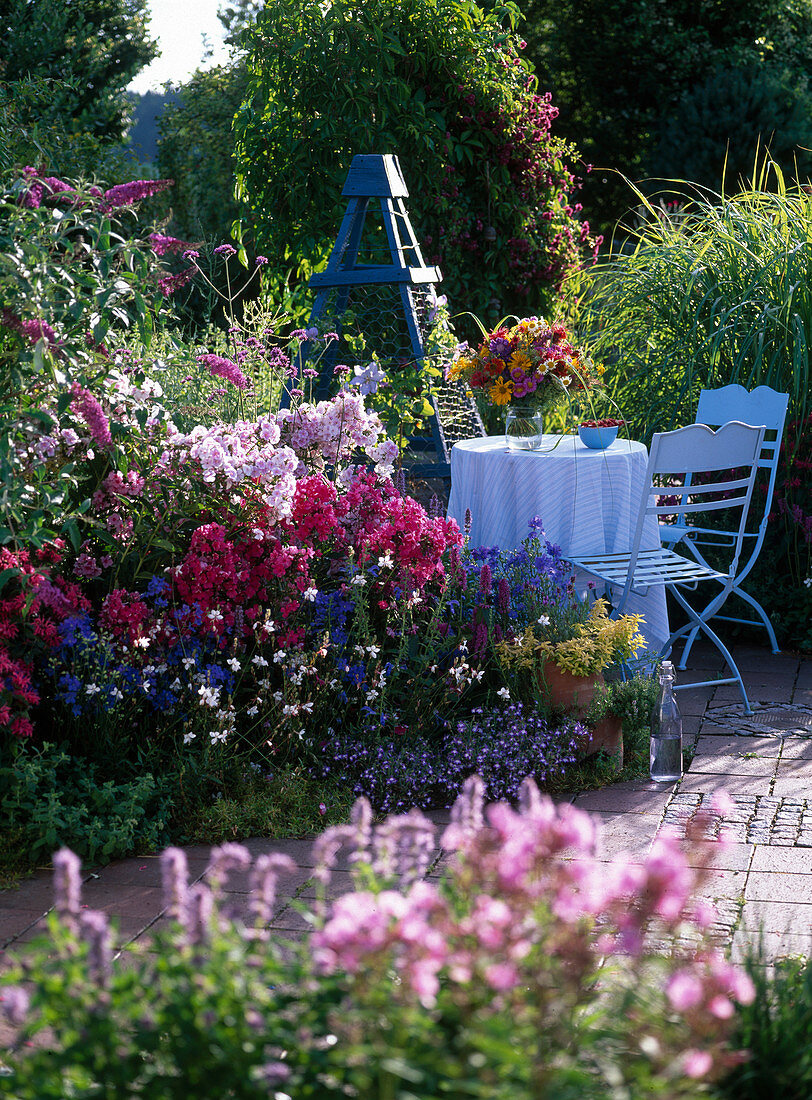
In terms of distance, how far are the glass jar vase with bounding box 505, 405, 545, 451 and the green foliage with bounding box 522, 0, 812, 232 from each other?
10.7 metres

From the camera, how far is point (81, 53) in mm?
13156

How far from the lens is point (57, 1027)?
1.50 m

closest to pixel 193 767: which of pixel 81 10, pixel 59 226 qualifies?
pixel 59 226

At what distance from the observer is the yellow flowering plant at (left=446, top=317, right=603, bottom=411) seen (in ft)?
15.5

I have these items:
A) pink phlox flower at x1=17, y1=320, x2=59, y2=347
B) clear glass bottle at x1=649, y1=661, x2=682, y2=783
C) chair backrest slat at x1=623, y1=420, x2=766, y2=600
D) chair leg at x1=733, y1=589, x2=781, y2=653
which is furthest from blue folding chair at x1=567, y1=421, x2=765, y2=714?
Answer: pink phlox flower at x1=17, y1=320, x2=59, y2=347

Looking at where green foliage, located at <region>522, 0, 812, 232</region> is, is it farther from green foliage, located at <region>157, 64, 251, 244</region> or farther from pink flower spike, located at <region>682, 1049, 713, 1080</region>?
pink flower spike, located at <region>682, 1049, 713, 1080</region>

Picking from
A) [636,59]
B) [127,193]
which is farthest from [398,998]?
[636,59]

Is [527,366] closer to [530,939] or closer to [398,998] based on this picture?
[530,939]

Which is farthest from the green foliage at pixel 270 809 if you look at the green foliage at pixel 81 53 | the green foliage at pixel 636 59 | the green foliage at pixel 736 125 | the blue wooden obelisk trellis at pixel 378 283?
the green foliage at pixel 636 59

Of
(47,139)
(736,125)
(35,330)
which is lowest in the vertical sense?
(35,330)

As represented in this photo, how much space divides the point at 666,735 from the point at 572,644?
43 cm

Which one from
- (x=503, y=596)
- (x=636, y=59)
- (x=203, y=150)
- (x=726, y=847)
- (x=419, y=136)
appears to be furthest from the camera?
(x=636, y=59)

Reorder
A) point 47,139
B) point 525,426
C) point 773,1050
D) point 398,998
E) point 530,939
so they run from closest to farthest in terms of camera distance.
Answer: point 398,998, point 530,939, point 773,1050, point 525,426, point 47,139

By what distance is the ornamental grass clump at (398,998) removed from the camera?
1.33 m
